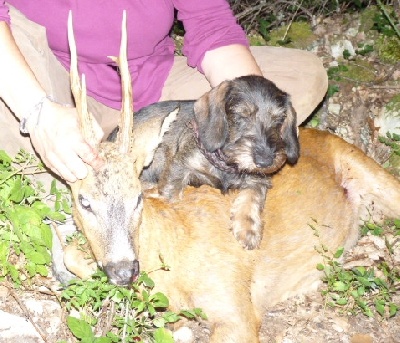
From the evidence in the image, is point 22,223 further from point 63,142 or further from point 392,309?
point 392,309

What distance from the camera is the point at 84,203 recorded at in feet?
11.8

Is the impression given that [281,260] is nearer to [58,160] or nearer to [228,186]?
[228,186]

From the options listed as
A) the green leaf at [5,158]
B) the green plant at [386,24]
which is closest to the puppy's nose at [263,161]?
the green leaf at [5,158]

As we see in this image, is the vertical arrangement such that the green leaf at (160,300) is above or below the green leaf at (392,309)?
above

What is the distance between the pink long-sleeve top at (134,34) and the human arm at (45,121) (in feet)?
1.14

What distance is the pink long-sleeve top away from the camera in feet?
15.3

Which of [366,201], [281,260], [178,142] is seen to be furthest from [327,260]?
[178,142]

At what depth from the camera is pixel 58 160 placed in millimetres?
3543

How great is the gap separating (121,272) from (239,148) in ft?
4.62

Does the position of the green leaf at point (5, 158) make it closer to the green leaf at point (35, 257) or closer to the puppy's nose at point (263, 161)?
the green leaf at point (35, 257)

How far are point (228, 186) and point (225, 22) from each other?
158 centimetres

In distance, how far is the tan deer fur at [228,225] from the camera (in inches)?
140

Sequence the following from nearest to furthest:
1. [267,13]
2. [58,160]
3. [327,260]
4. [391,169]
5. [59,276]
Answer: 1. [58,160]
2. [59,276]
3. [327,260]
4. [391,169]
5. [267,13]

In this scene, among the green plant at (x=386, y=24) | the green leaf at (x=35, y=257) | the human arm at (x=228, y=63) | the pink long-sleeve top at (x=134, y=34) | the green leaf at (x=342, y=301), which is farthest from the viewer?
the green plant at (x=386, y=24)
